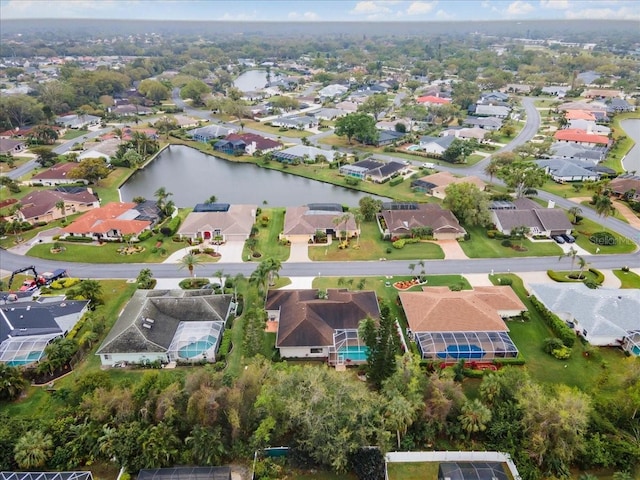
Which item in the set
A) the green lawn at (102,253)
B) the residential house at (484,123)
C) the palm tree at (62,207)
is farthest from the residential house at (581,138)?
the palm tree at (62,207)

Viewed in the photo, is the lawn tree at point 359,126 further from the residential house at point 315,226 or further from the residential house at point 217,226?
the residential house at point 217,226

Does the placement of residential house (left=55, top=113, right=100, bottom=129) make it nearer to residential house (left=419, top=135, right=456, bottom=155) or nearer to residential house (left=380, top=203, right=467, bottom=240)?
residential house (left=419, top=135, right=456, bottom=155)

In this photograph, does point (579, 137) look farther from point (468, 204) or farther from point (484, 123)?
point (468, 204)

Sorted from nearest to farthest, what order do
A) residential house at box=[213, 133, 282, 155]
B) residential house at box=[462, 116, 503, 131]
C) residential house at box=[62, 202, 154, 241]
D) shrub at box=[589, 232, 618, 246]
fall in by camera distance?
shrub at box=[589, 232, 618, 246], residential house at box=[62, 202, 154, 241], residential house at box=[213, 133, 282, 155], residential house at box=[462, 116, 503, 131]

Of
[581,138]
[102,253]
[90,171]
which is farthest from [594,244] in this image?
[90,171]

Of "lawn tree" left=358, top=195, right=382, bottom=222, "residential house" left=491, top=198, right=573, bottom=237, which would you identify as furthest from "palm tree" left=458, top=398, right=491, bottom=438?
"lawn tree" left=358, top=195, right=382, bottom=222

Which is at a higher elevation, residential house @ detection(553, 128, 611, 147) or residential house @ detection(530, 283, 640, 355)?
residential house @ detection(530, 283, 640, 355)
